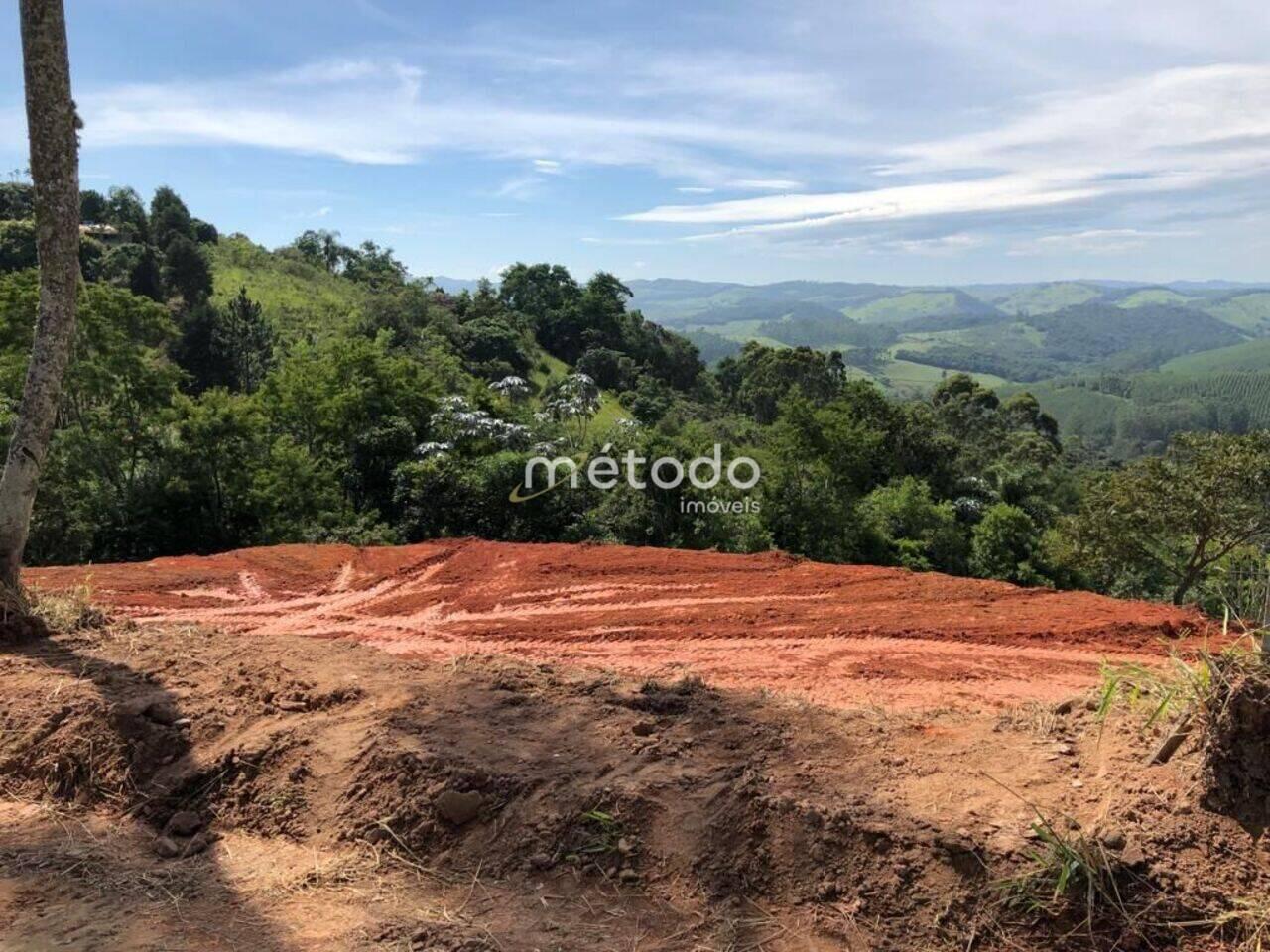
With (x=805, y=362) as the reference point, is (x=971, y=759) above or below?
below

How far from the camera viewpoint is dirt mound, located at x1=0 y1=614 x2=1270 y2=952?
2785mm

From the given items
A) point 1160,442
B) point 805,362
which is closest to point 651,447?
point 805,362

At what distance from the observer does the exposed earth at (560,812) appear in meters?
2.74

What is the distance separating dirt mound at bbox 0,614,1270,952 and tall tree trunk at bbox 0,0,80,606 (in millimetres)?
1862

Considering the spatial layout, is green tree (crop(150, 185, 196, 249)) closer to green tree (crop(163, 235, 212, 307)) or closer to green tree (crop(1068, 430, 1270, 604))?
green tree (crop(163, 235, 212, 307))

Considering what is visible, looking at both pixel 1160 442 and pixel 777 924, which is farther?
pixel 1160 442

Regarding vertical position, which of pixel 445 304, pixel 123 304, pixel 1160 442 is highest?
pixel 445 304

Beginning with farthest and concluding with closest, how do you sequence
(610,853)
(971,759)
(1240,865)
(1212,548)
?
(1212,548), (971,759), (610,853), (1240,865)

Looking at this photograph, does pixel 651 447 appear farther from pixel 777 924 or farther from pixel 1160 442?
pixel 1160 442

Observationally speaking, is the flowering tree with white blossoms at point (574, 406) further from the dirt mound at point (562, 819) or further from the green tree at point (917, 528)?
the dirt mound at point (562, 819)

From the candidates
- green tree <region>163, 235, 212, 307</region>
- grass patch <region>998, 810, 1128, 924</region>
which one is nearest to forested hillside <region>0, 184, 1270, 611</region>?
green tree <region>163, 235, 212, 307</region>

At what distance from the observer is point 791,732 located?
3768 millimetres

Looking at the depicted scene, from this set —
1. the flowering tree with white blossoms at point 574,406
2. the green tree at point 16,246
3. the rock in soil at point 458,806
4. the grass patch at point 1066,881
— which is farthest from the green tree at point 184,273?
the grass patch at point 1066,881

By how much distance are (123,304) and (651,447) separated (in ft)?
38.0
